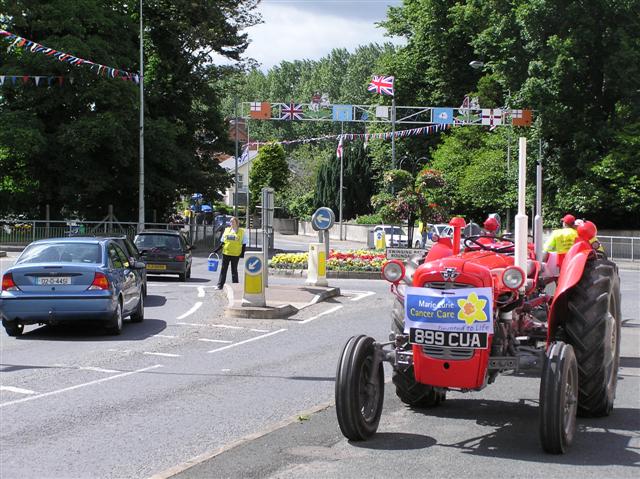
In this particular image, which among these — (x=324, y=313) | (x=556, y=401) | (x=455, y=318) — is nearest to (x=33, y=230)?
(x=324, y=313)

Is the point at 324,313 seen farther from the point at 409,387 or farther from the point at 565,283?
the point at 565,283

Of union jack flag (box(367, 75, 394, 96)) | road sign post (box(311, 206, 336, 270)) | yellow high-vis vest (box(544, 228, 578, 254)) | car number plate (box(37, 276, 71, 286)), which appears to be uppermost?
union jack flag (box(367, 75, 394, 96))

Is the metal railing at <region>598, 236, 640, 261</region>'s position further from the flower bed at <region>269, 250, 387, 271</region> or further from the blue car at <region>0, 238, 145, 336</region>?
the blue car at <region>0, 238, 145, 336</region>

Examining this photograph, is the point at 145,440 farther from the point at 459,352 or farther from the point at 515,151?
the point at 515,151

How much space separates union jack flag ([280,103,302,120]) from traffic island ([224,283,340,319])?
70.6 feet

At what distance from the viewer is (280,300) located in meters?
20.3

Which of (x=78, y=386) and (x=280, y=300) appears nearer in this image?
(x=78, y=386)

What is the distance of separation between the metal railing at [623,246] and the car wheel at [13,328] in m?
33.5

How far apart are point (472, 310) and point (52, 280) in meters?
8.91

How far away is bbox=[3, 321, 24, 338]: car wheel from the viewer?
14.5 metres

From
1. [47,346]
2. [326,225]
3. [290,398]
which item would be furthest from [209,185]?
[290,398]

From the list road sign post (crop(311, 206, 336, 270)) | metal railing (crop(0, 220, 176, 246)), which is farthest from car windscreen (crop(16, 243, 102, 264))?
metal railing (crop(0, 220, 176, 246))

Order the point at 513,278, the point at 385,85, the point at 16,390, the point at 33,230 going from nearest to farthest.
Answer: the point at 513,278, the point at 16,390, the point at 33,230, the point at 385,85

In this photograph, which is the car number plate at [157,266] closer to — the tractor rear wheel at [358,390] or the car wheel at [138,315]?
the car wheel at [138,315]
